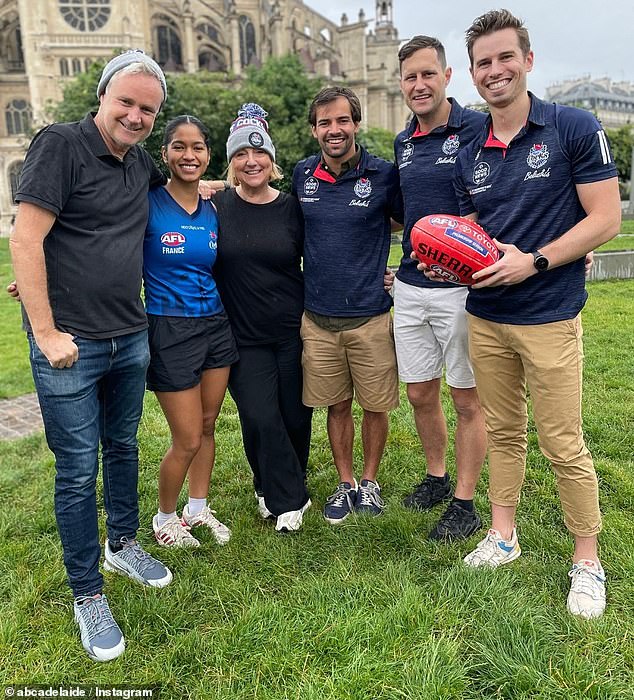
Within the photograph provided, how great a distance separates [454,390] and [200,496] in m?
2.07

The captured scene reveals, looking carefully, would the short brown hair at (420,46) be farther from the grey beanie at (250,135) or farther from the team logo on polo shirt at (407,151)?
the grey beanie at (250,135)

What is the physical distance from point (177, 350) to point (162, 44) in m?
71.7

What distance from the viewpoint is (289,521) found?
432 centimetres

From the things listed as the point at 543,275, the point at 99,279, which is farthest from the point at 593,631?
the point at 99,279

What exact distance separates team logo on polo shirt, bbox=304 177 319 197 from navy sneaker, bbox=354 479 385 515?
2.30m

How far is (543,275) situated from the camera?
129 inches

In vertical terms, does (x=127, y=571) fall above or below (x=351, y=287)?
below

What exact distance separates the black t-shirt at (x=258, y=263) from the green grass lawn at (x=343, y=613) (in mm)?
1516

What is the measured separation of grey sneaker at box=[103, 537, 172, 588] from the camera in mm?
3754

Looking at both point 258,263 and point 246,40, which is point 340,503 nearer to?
point 258,263

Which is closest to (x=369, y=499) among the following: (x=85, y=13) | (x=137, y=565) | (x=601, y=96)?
(x=137, y=565)

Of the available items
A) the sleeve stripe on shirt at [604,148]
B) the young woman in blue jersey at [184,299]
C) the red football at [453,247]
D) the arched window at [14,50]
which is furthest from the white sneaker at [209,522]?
the arched window at [14,50]

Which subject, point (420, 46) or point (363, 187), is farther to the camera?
point (363, 187)

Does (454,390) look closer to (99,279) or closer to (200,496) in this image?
(200,496)
